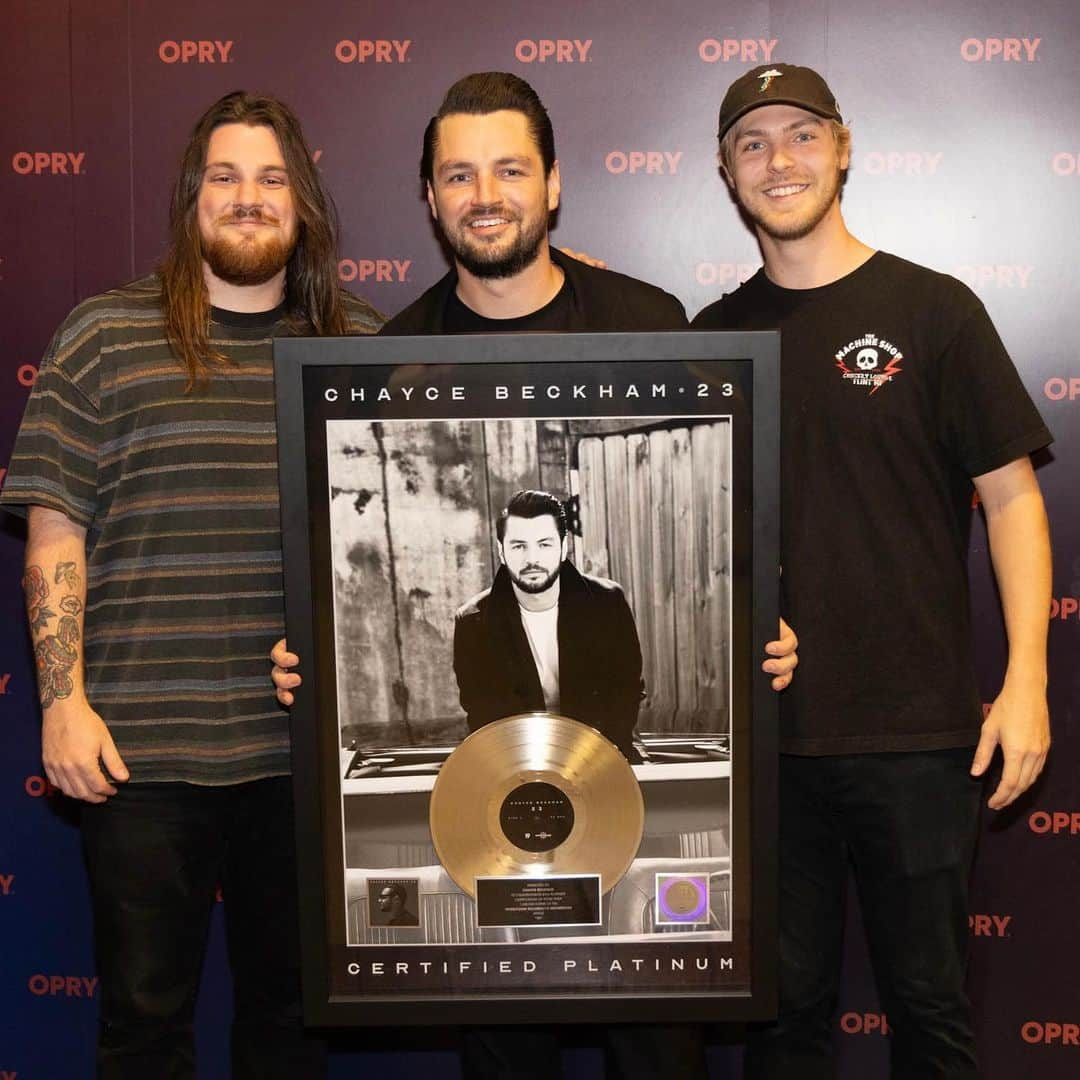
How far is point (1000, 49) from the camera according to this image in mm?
2461

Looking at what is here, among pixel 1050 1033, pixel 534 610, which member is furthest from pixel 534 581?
pixel 1050 1033

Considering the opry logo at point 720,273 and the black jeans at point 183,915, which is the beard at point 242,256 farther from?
the opry logo at point 720,273

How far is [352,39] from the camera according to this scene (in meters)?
2.54

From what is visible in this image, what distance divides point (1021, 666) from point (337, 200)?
1694 millimetres

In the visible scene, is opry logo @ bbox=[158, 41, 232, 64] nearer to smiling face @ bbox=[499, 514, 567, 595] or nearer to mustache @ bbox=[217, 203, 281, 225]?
mustache @ bbox=[217, 203, 281, 225]

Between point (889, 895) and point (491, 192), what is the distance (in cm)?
137

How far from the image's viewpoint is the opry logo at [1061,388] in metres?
2.53

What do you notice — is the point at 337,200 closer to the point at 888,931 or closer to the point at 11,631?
the point at 11,631

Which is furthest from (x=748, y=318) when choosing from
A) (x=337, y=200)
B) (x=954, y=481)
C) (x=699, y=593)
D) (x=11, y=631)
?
(x=11, y=631)

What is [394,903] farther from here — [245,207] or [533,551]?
[245,207]

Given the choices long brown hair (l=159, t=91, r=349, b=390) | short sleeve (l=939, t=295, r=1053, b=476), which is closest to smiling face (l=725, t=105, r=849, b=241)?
short sleeve (l=939, t=295, r=1053, b=476)

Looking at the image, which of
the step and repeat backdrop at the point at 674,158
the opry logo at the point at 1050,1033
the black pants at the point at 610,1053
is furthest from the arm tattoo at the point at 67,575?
the opry logo at the point at 1050,1033

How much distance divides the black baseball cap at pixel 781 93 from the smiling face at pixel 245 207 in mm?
814

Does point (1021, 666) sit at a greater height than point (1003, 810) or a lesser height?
greater
